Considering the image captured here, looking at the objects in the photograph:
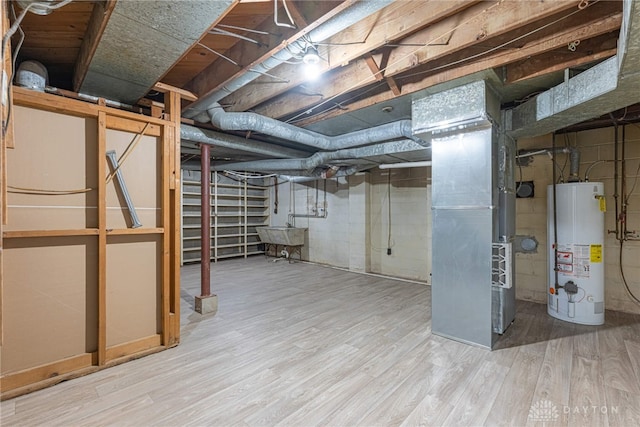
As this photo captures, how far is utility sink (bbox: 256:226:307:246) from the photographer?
269 inches

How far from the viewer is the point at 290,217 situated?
24.8 ft

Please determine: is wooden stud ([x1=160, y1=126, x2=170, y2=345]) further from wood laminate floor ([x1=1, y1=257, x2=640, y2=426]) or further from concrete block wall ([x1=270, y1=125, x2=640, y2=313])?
concrete block wall ([x1=270, y1=125, x2=640, y2=313])

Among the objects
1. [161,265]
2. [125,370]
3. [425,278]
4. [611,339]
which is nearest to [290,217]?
[425,278]

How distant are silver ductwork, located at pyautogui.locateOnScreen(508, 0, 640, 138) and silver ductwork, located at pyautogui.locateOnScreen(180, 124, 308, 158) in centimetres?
302

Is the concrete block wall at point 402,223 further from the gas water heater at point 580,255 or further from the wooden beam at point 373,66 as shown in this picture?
the wooden beam at point 373,66

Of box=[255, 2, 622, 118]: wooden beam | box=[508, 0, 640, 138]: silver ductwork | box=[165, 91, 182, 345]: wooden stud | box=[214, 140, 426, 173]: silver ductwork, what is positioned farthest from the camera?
box=[214, 140, 426, 173]: silver ductwork

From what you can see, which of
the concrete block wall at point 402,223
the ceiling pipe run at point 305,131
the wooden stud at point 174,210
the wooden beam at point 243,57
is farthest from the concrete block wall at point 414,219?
the wooden stud at point 174,210

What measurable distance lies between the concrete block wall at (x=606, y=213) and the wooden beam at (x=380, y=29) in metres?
2.88

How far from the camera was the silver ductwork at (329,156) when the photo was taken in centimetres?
374

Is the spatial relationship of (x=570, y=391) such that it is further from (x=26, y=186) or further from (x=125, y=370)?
(x=26, y=186)

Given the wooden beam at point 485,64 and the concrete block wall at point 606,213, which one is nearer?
the wooden beam at point 485,64

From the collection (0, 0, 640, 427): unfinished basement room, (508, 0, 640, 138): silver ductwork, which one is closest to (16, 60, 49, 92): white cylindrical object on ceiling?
(0, 0, 640, 427): unfinished basement room

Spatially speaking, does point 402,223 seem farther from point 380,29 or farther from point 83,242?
point 83,242

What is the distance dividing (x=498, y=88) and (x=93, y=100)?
11.3 feet
